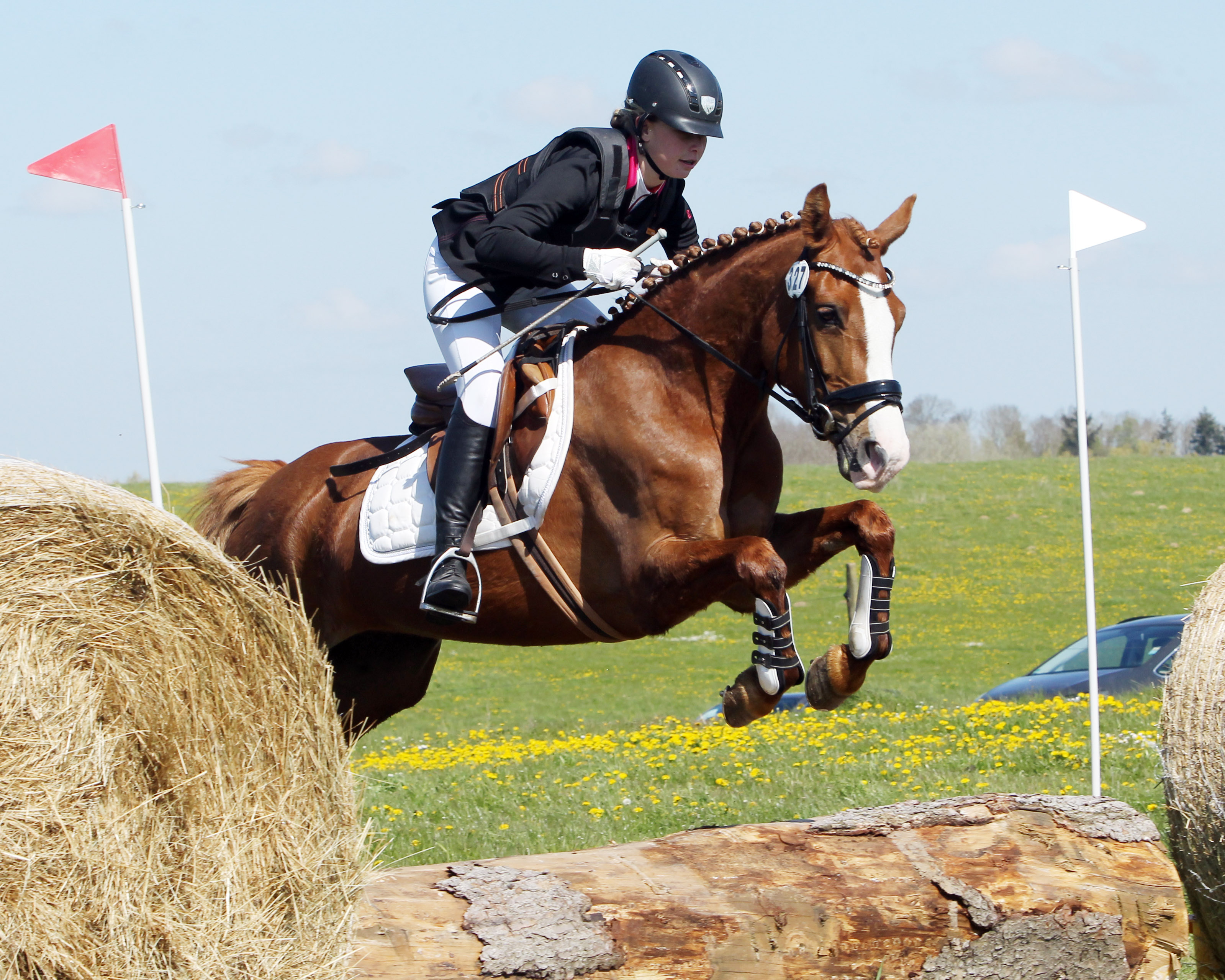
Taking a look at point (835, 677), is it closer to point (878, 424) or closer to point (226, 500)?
point (878, 424)

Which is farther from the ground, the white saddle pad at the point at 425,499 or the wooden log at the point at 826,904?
the white saddle pad at the point at 425,499

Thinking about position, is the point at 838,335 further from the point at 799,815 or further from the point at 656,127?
the point at 799,815

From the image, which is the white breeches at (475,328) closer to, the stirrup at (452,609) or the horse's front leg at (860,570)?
the stirrup at (452,609)

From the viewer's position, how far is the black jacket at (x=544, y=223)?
16.3ft

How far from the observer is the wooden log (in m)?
3.55

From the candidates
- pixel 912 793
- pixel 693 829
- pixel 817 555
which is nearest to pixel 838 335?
pixel 817 555

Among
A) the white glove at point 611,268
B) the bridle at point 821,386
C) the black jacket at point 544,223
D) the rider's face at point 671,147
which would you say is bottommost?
the bridle at point 821,386

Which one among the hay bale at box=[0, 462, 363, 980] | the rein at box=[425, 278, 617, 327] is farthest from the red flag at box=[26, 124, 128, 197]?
the hay bale at box=[0, 462, 363, 980]

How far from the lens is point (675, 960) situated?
3.67m

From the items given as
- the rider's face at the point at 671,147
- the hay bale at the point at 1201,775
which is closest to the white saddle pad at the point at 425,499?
the rider's face at the point at 671,147

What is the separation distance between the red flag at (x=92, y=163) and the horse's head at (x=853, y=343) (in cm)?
402

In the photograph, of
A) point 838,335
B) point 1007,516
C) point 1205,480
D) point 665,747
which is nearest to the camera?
point 838,335

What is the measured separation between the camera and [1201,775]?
4406 mm

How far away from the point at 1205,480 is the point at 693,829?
45184mm
